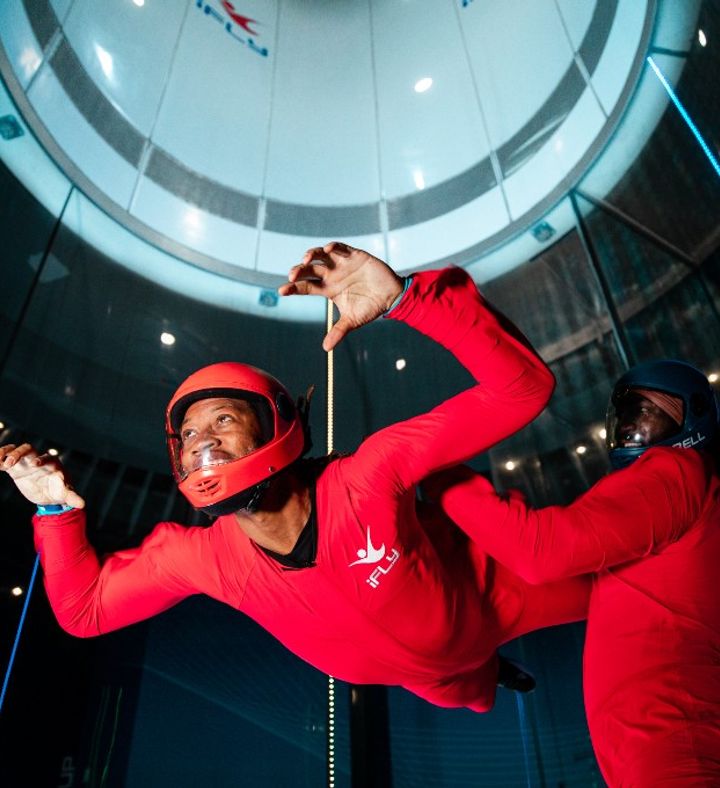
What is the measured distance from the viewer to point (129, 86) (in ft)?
12.8

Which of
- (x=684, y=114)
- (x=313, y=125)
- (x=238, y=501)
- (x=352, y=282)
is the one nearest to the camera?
(x=352, y=282)

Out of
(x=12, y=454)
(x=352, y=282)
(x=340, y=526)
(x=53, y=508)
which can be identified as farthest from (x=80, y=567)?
(x=352, y=282)

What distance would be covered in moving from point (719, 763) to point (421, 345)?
156 inches

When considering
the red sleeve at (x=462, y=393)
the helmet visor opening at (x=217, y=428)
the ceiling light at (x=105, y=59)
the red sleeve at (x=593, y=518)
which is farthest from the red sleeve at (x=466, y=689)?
the ceiling light at (x=105, y=59)

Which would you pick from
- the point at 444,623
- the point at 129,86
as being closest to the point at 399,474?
the point at 444,623

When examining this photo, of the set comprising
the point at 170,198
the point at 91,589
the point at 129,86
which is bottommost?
the point at 91,589

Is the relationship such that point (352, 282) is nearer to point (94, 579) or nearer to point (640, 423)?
point (640, 423)

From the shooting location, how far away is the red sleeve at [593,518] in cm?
140

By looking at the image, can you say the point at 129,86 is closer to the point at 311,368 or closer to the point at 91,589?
the point at 311,368

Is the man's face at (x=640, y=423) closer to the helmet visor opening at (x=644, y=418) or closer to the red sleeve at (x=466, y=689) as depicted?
the helmet visor opening at (x=644, y=418)

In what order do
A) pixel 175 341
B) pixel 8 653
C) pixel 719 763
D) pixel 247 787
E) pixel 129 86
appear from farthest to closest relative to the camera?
pixel 175 341 < pixel 129 86 < pixel 247 787 < pixel 8 653 < pixel 719 763

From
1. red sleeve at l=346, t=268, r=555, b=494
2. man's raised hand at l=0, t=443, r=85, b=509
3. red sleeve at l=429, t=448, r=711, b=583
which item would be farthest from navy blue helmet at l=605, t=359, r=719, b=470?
man's raised hand at l=0, t=443, r=85, b=509

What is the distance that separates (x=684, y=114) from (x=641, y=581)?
284 cm

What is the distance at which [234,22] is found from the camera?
13.7 ft
